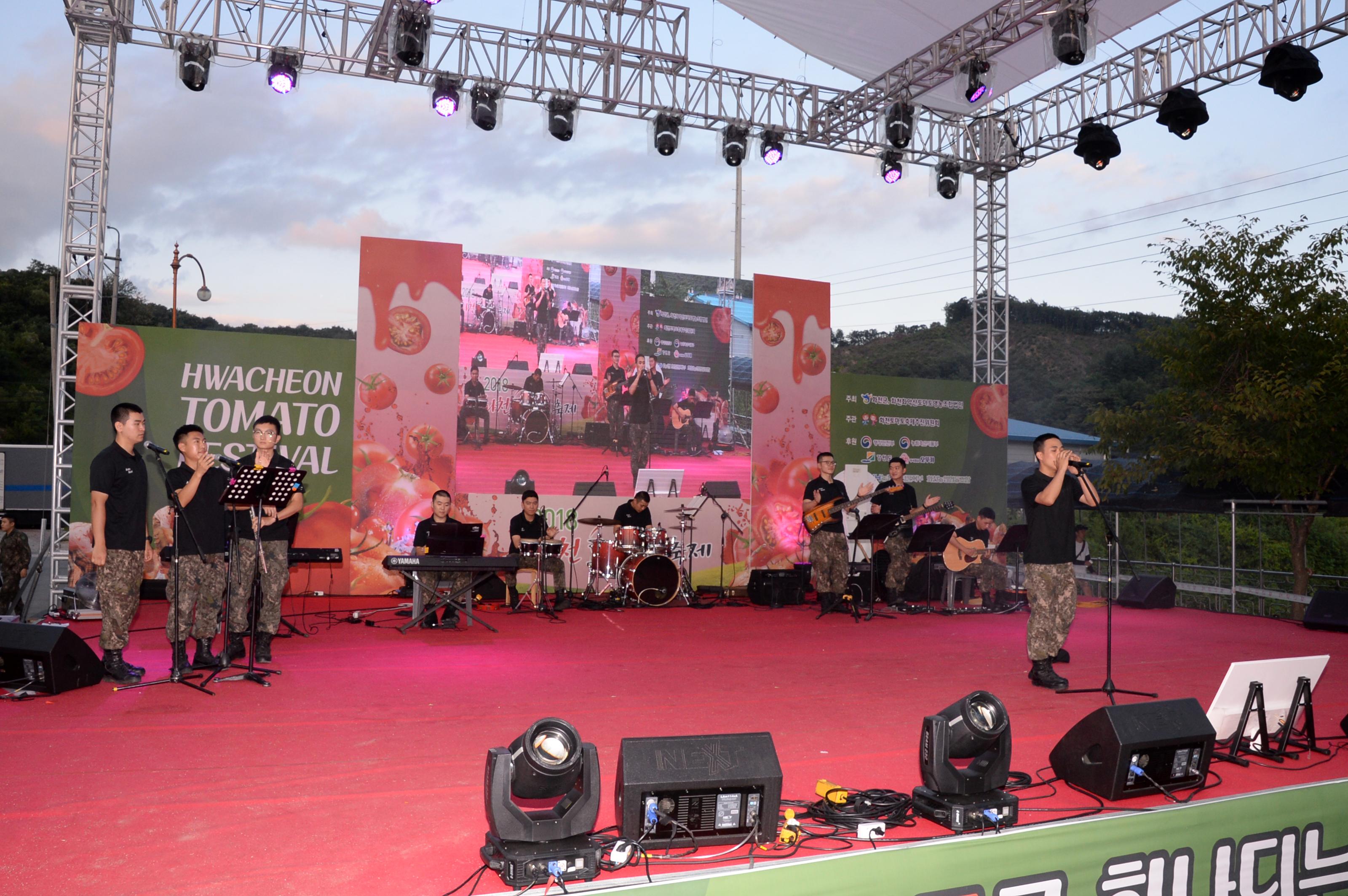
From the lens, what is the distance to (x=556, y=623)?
938 centimetres

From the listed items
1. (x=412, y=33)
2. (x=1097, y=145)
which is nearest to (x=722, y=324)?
(x=1097, y=145)

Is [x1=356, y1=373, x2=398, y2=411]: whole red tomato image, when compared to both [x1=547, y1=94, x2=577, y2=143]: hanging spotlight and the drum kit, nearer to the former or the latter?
the drum kit

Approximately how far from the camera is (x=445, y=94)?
33.7ft

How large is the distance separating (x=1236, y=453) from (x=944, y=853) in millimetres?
10628

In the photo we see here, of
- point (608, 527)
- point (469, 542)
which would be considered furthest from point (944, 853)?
point (608, 527)

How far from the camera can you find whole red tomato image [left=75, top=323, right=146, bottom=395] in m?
9.81

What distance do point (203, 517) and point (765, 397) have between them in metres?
8.04

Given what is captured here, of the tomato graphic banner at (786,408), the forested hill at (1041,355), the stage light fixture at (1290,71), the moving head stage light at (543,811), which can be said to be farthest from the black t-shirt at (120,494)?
the forested hill at (1041,355)

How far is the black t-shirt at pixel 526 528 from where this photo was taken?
1034 cm

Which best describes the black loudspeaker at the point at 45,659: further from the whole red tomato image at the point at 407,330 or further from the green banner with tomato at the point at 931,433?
the green banner with tomato at the point at 931,433

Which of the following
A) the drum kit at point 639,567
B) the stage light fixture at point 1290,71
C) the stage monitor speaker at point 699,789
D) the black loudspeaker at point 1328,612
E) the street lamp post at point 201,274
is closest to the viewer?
the stage monitor speaker at point 699,789

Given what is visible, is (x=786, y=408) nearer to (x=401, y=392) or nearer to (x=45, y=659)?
(x=401, y=392)

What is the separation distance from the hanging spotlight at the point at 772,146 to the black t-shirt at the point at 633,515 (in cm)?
466

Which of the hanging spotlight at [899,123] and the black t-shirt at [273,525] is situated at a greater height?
the hanging spotlight at [899,123]
